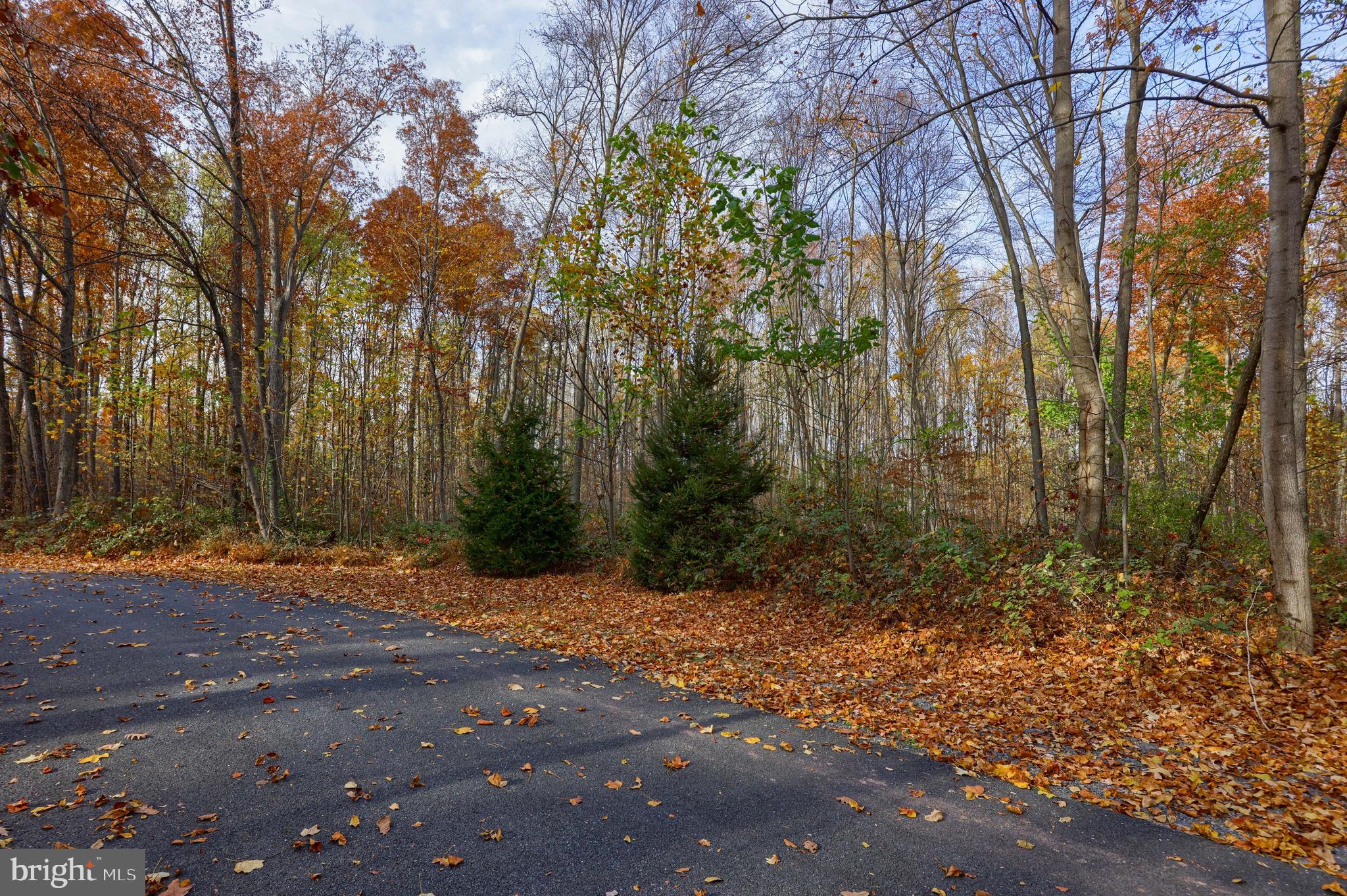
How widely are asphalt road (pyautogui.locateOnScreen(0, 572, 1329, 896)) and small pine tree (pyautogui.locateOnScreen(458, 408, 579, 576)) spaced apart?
6.24m

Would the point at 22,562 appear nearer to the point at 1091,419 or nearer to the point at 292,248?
the point at 292,248

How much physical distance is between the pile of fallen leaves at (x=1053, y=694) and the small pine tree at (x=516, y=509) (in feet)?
9.27

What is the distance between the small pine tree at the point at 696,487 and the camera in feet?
31.7

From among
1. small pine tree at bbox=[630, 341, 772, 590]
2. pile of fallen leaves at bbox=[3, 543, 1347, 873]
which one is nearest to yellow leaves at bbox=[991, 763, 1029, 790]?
pile of fallen leaves at bbox=[3, 543, 1347, 873]

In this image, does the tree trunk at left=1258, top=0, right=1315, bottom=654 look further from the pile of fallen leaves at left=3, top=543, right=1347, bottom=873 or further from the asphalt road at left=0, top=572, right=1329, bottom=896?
the asphalt road at left=0, top=572, right=1329, bottom=896

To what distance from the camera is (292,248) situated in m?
14.5

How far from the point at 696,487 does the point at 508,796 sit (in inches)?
257

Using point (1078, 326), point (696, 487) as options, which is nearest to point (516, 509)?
point (696, 487)

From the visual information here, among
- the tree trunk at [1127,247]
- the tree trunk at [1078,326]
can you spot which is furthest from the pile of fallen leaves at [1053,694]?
the tree trunk at [1127,247]

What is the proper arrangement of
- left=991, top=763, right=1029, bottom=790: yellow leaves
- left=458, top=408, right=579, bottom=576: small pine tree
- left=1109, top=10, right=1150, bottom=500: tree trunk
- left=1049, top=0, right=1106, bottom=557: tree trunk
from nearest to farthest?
left=991, top=763, right=1029, bottom=790: yellow leaves
left=1049, top=0, right=1106, bottom=557: tree trunk
left=1109, top=10, right=1150, bottom=500: tree trunk
left=458, top=408, right=579, bottom=576: small pine tree

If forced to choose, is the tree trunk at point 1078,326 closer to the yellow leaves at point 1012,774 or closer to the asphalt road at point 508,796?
the yellow leaves at point 1012,774

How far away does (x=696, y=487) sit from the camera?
377 inches

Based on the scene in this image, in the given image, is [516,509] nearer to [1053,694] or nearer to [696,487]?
[696,487]

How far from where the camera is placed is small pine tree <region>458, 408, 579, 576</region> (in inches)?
458
